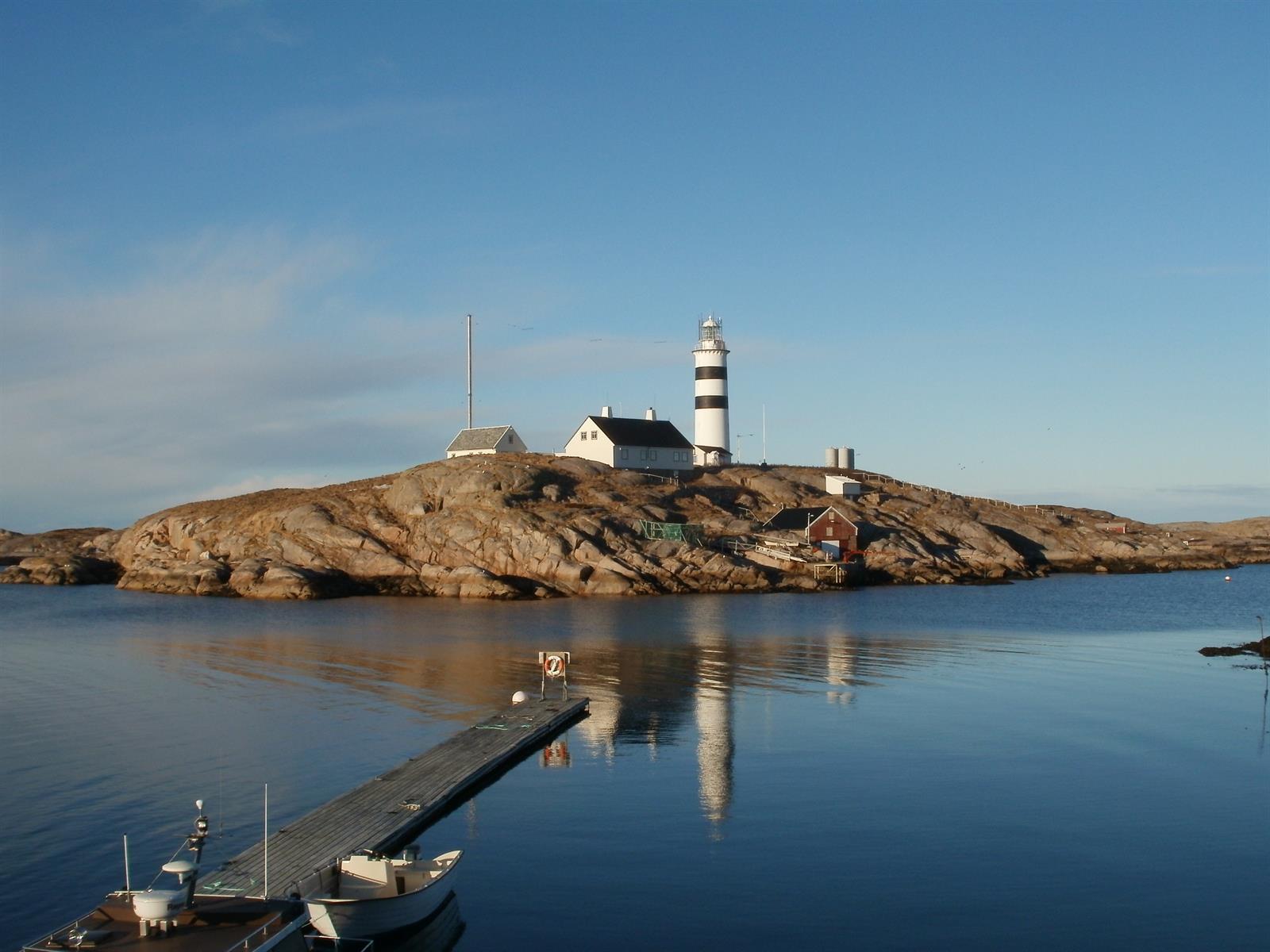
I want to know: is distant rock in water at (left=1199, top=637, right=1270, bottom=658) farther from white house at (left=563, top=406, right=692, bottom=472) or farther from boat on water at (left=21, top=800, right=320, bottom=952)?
white house at (left=563, top=406, right=692, bottom=472)

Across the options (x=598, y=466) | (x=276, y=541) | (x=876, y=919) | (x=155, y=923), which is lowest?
(x=876, y=919)

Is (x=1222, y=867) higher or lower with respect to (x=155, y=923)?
lower

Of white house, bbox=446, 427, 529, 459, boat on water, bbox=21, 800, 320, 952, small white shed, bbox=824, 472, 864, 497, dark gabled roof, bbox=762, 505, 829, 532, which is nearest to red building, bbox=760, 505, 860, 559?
dark gabled roof, bbox=762, 505, 829, 532

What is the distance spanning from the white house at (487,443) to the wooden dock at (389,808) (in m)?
74.2

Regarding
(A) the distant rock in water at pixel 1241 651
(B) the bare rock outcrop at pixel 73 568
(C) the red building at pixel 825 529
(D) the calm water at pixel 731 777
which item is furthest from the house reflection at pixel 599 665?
(B) the bare rock outcrop at pixel 73 568

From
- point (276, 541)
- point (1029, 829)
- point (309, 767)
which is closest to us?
point (1029, 829)

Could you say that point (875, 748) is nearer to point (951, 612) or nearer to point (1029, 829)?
point (1029, 829)

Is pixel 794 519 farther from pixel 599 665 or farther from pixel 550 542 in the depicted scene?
pixel 599 665

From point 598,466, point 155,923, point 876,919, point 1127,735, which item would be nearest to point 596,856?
point 876,919

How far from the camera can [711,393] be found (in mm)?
118375

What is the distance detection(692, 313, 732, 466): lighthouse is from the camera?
385 feet

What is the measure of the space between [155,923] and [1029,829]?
16.6 metres

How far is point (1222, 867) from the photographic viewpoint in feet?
68.5

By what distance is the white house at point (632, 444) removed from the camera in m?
106
